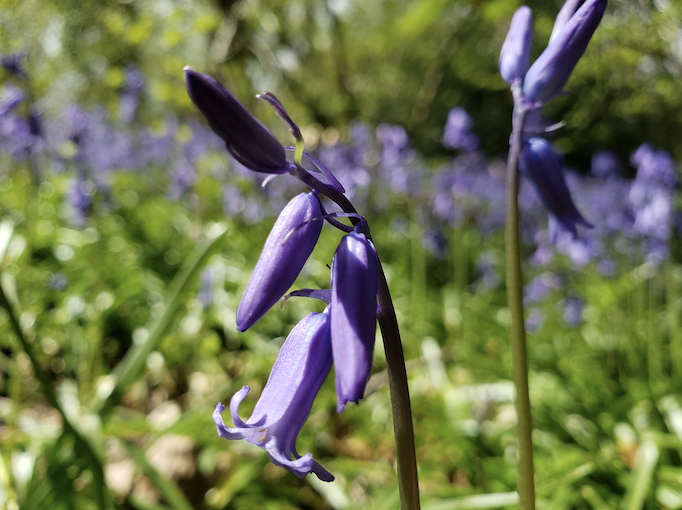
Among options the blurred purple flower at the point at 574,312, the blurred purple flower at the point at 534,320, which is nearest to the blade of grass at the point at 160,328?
the blurred purple flower at the point at 534,320

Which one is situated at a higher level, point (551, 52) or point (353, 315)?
point (551, 52)

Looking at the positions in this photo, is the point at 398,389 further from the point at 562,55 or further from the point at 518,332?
the point at 562,55

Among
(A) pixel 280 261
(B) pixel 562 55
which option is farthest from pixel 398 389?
(B) pixel 562 55

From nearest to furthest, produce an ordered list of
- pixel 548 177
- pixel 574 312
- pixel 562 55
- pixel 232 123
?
pixel 232 123 → pixel 562 55 → pixel 548 177 → pixel 574 312

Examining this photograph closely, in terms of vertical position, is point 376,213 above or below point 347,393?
below

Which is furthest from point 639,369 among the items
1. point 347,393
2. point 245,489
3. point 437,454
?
point 347,393

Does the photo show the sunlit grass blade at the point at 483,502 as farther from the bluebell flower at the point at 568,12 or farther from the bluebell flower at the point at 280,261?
the bluebell flower at the point at 568,12

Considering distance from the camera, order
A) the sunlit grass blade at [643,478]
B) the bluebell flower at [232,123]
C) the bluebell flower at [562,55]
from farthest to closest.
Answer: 1. the sunlit grass blade at [643,478]
2. the bluebell flower at [562,55]
3. the bluebell flower at [232,123]

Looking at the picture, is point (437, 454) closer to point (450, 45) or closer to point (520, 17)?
point (520, 17)
